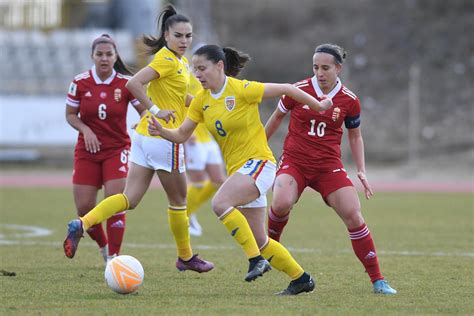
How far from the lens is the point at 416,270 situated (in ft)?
27.5

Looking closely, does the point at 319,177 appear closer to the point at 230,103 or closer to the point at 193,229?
the point at 230,103

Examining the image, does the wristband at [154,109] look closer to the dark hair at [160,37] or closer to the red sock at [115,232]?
the dark hair at [160,37]

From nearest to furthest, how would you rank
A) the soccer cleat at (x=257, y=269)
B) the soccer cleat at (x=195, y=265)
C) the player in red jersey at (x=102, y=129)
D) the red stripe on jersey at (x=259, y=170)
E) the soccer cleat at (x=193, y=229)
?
the soccer cleat at (x=257, y=269) < the red stripe on jersey at (x=259, y=170) < the soccer cleat at (x=195, y=265) < the player in red jersey at (x=102, y=129) < the soccer cleat at (x=193, y=229)

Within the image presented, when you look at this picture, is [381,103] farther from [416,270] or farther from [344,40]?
[416,270]

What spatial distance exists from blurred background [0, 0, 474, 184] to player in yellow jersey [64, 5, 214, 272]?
17.3m

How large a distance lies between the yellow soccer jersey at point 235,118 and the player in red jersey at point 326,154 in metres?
0.36

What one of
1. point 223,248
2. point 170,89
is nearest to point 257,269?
point 170,89

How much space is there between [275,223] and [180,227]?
1110 millimetres

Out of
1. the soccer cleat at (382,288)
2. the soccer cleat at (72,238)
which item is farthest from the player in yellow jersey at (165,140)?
the soccer cleat at (382,288)

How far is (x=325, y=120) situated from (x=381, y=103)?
28359 millimetres

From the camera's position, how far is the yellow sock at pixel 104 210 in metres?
7.41

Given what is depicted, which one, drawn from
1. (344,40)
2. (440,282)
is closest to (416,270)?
(440,282)

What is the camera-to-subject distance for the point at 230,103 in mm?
6875

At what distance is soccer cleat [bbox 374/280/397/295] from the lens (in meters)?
6.93
